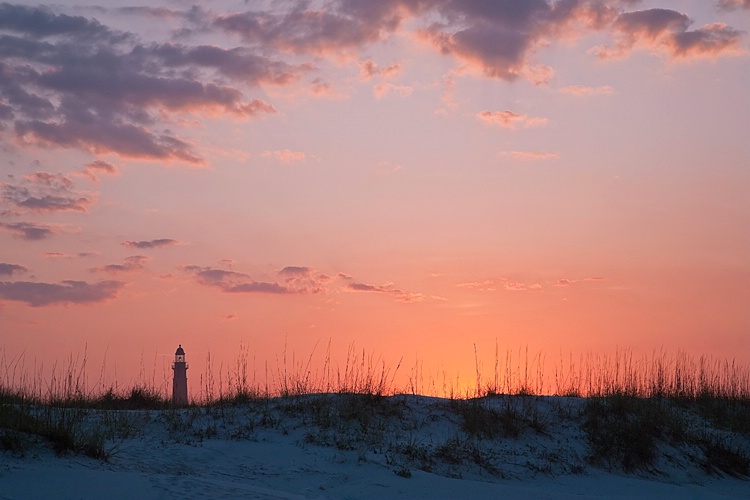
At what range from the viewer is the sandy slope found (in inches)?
362

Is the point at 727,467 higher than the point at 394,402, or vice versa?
the point at 394,402

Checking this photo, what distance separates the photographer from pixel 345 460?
37.3 feet

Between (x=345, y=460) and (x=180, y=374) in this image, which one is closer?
(x=345, y=460)

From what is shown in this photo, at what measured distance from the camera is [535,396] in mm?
15484

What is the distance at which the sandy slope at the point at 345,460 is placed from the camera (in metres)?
9.20

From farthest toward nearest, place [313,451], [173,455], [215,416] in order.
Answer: [215,416]
[313,451]
[173,455]

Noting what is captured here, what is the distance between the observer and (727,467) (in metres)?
13.8

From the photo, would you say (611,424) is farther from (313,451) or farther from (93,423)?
(93,423)

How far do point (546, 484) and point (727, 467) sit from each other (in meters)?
4.09

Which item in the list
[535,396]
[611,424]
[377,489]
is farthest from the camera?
[535,396]

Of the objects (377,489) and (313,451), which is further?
(313,451)

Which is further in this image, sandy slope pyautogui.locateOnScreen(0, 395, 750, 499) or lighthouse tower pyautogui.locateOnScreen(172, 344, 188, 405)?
lighthouse tower pyautogui.locateOnScreen(172, 344, 188, 405)

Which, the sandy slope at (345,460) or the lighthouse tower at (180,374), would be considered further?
the lighthouse tower at (180,374)

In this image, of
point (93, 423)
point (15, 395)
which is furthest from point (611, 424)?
point (15, 395)
